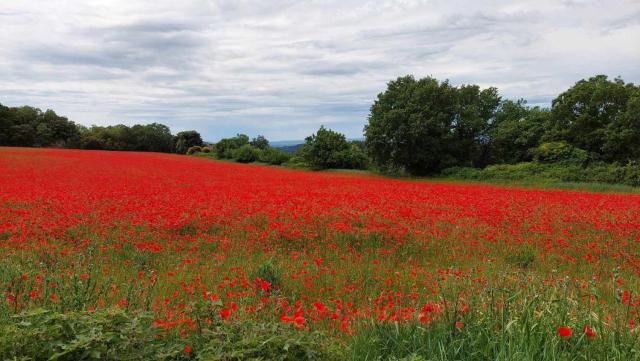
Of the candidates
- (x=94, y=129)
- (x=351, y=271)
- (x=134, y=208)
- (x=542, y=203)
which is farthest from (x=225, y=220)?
(x=94, y=129)

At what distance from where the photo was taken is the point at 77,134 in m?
83.9

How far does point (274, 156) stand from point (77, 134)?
48.3m

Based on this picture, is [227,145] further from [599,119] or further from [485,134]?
[599,119]

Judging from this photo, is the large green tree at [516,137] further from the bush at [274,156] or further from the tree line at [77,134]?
the tree line at [77,134]

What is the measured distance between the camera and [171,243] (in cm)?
958

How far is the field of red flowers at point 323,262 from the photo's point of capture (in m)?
4.31

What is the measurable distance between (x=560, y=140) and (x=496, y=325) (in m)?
45.0

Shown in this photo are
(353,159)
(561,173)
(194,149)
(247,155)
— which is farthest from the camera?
(194,149)

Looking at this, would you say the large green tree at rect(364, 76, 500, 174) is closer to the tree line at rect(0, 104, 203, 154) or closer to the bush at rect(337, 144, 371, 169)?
the bush at rect(337, 144, 371, 169)

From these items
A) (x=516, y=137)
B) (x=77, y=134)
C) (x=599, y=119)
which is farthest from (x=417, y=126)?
(x=77, y=134)

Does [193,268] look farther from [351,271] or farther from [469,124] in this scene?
[469,124]

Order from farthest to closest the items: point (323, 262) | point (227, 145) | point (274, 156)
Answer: point (227, 145) < point (274, 156) < point (323, 262)

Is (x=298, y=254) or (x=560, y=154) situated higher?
(x=560, y=154)

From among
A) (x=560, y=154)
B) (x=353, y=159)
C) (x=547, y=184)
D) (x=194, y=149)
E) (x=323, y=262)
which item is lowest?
(x=323, y=262)
